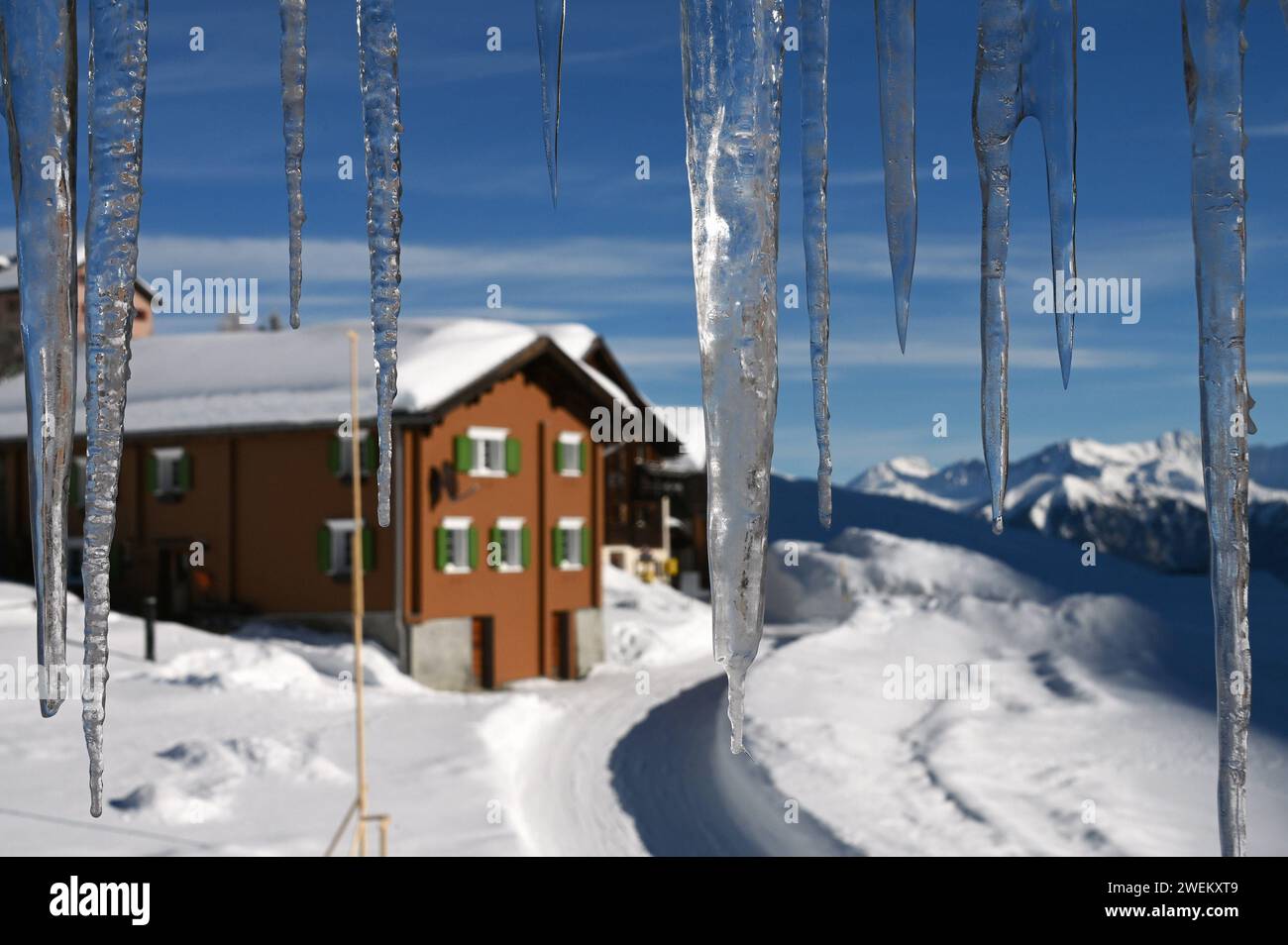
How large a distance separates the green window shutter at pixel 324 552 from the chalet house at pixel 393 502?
0.09 ft

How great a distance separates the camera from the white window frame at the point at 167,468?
2462 centimetres

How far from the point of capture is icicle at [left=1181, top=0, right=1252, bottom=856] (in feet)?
8.82

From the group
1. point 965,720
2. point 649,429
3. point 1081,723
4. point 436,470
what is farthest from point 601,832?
point 649,429

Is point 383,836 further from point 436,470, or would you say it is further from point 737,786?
point 436,470

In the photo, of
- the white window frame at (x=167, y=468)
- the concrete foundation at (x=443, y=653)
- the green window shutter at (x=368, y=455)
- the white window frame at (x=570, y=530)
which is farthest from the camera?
the white window frame at (x=570, y=530)

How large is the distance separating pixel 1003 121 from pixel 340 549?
71.6 feet

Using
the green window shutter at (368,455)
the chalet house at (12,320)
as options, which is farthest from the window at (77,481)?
the green window shutter at (368,455)

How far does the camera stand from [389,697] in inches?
817

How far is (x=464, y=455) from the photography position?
24062 millimetres

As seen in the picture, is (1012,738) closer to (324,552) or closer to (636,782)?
(636,782)

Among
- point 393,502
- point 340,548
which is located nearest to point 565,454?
point 393,502

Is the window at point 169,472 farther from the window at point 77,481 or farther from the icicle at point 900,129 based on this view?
the icicle at point 900,129

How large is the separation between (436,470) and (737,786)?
10.3 m
